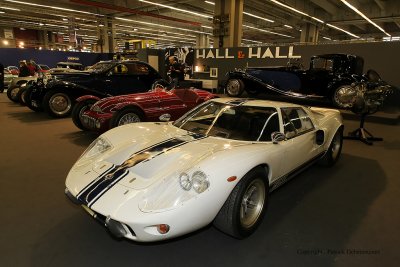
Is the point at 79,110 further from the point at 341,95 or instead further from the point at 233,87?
the point at 341,95

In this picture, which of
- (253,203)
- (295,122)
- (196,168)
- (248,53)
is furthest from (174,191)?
(248,53)

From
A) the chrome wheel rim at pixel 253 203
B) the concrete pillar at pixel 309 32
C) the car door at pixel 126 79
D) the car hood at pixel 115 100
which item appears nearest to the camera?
the chrome wheel rim at pixel 253 203

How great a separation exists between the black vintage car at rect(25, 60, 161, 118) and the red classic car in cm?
175

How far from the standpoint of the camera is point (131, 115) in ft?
16.6

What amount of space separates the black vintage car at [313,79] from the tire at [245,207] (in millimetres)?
5560

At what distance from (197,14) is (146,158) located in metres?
16.4

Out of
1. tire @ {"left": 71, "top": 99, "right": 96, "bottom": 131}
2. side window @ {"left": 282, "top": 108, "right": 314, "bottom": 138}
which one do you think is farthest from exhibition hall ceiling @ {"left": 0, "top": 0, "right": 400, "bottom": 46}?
side window @ {"left": 282, "top": 108, "right": 314, "bottom": 138}

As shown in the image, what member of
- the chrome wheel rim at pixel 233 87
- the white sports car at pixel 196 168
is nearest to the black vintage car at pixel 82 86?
the chrome wheel rim at pixel 233 87

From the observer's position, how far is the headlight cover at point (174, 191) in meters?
1.80

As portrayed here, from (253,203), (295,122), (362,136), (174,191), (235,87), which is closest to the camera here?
(174,191)

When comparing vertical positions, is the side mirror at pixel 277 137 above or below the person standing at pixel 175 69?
below

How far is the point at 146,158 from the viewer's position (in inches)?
90.4

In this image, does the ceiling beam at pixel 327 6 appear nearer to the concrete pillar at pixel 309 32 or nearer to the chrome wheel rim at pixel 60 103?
the concrete pillar at pixel 309 32

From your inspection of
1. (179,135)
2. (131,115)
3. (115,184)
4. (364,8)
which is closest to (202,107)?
(179,135)
